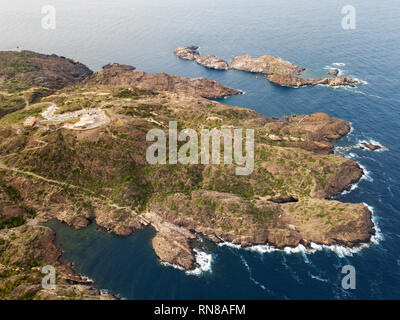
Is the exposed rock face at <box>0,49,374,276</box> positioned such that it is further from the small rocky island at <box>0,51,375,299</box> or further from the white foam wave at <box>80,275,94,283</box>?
the white foam wave at <box>80,275,94,283</box>

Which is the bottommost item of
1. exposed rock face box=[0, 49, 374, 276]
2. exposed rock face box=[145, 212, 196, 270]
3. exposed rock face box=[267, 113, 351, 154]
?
exposed rock face box=[145, 212, 196, 270]

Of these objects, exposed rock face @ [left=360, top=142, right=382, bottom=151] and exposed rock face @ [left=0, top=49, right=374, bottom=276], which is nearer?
exposed rock face @ [left=0, top=49, right=374, bottom=276]

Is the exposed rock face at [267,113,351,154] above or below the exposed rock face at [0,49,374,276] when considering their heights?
above

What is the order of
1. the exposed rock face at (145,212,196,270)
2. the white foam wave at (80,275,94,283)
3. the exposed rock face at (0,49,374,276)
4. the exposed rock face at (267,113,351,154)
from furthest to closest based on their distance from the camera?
the exposed rock face at (267,113,351,154)
the exposed rock face at (0,49,374,276)
the exposed rock face at (145,212,196,270)
the white foam wave at (80,275,94,283)

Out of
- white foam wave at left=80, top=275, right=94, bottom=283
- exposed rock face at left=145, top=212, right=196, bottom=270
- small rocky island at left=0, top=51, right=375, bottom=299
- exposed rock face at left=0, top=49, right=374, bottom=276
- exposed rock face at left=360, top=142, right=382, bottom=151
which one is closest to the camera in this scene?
white foam wave at left=80, top=275, right=94, bottom=283

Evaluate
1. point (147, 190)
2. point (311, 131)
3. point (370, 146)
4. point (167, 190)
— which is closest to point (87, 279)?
point (147, 190)

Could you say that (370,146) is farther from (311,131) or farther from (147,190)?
(147,190)

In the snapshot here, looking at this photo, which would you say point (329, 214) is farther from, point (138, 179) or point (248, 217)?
point (138, 179)

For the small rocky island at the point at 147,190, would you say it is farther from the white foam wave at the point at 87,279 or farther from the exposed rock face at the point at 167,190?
the white foam wave at the point at 87,279

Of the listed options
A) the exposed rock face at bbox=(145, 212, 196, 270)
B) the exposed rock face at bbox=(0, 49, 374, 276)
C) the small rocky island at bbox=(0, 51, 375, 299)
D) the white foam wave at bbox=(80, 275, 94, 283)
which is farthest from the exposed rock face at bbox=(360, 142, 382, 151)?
the white foam wave at bbox=(80, 275, 94, 283)
